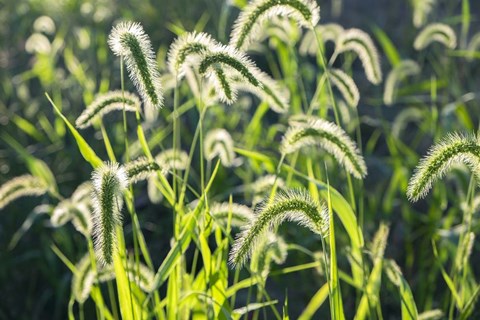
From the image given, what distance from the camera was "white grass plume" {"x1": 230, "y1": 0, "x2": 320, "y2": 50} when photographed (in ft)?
6.35

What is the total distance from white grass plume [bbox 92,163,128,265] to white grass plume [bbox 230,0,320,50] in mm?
530

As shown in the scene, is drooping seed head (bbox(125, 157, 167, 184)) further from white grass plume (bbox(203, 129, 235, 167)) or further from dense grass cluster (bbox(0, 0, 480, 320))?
white grass plume (bbox(203, 129, 235, 167))

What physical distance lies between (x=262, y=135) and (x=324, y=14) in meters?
1.87

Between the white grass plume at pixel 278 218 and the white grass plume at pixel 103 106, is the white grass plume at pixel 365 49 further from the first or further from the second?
the white grass plume at pixel 278 218

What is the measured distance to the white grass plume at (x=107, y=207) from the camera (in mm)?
1547

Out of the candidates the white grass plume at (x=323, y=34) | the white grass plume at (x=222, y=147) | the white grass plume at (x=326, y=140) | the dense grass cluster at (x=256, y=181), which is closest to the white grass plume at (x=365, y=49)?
the dense grass cluster at (x=256, y=181)

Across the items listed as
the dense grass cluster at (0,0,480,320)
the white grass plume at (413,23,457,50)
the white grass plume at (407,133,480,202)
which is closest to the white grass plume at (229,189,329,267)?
the dense grass cluster at (0,0,480,320)

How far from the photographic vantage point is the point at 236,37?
77.9 inches

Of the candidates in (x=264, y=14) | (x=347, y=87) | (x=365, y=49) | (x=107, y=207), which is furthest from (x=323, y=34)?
(x=107, y=207)

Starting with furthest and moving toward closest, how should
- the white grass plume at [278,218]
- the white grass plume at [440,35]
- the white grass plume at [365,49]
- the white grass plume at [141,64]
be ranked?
the white grass plume at [440,35] → the white grass plume at [365,49] → the white grass plume at [141,64] → the white grass plume at [278,218]

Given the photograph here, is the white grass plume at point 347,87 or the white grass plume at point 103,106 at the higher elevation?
the white grass plume at point 347,87

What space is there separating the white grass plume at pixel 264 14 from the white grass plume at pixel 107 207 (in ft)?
1.74

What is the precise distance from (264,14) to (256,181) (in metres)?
0.58

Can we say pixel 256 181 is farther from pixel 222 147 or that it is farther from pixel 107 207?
pixel 107 207
